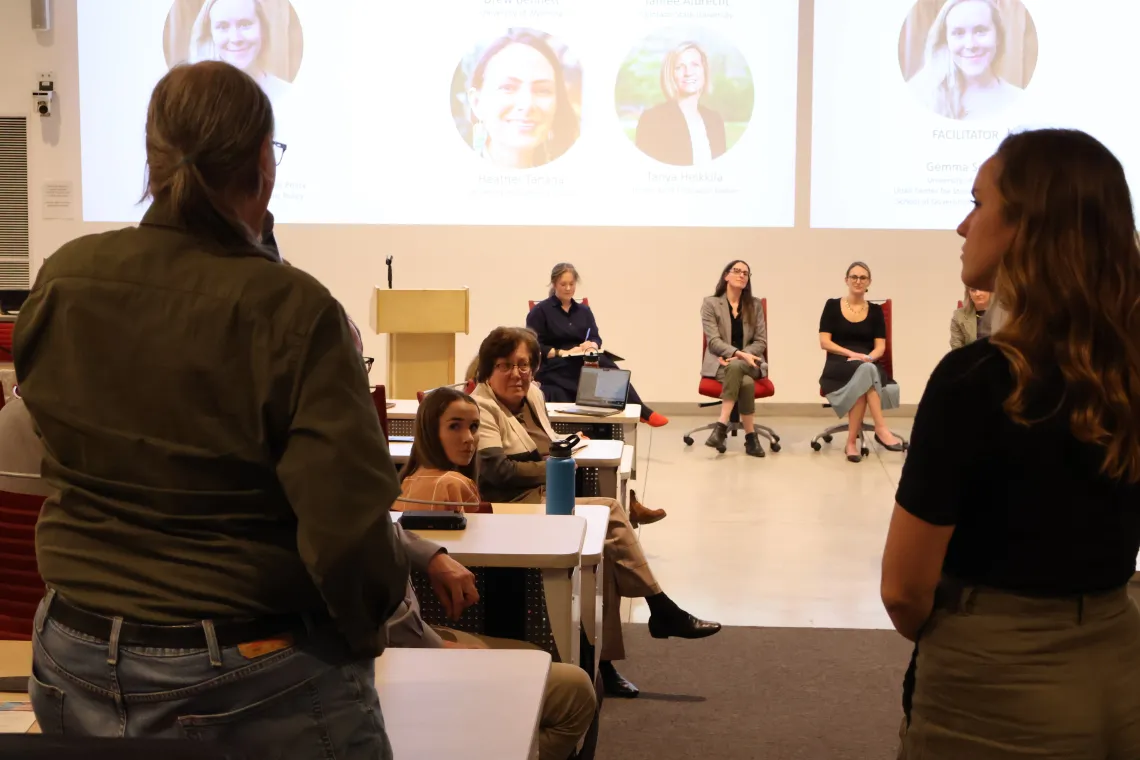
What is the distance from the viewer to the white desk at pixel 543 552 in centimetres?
229

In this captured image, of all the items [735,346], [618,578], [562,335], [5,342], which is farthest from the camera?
[735,346]

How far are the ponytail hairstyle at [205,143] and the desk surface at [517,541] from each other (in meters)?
1.17

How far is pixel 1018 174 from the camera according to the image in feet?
4.27

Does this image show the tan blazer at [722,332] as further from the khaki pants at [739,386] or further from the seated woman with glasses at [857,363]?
the seated woman with glasses at [857,363]

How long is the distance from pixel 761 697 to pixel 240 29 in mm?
6804

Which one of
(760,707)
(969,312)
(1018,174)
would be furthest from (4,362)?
(969,312)

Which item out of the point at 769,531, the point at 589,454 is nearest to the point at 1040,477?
the point at 589,454

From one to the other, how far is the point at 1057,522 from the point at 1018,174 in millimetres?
404

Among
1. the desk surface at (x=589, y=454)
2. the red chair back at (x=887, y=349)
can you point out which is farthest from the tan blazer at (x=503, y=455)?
the red chair back at (x=887, y=349)

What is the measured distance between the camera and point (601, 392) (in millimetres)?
5078

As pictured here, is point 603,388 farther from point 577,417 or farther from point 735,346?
point 735,346

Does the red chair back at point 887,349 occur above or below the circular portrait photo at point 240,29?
below

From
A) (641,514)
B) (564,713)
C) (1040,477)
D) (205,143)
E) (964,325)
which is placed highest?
(205,143)

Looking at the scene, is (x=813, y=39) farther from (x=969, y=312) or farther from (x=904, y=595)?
(x=904, y=595)
